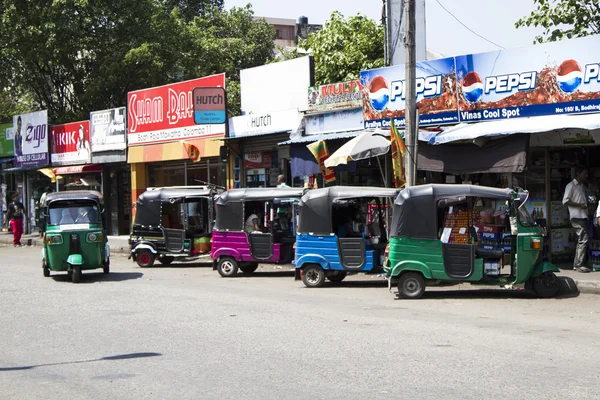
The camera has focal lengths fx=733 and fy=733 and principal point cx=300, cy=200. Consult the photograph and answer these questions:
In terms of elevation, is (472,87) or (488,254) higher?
(472,87)

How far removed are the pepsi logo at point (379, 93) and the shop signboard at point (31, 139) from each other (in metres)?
21.0

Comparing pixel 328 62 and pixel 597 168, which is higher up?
pixel 328 62

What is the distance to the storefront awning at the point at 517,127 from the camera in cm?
1390

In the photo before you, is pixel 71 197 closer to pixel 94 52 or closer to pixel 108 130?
pixel 108 130

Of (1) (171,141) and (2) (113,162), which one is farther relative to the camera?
(2) (113,162)

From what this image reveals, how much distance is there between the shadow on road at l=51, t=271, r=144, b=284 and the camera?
17.2 metres

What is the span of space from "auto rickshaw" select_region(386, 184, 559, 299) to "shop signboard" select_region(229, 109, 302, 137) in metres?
9.13

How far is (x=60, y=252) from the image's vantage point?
16.7 m

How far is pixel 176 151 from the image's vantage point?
88.7ft

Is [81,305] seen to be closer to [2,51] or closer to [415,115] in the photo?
[415,115]

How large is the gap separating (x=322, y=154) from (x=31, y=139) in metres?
22.3

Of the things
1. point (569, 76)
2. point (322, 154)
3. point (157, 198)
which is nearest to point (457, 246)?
point (569, 76)

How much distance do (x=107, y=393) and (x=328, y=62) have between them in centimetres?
2272

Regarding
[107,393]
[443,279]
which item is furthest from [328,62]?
[107,393]
